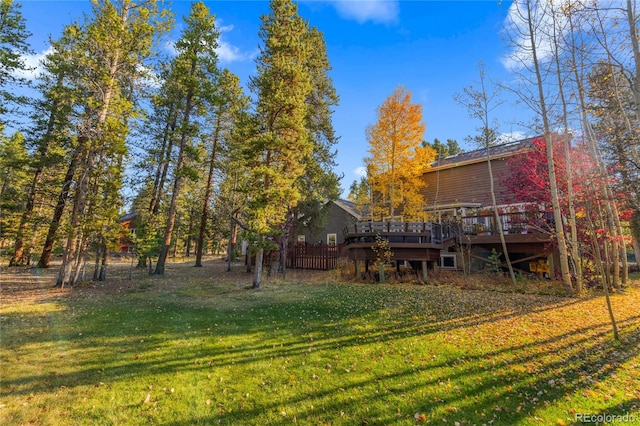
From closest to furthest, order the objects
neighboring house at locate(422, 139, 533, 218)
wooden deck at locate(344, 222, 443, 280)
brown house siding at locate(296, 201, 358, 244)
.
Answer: wooden deck at locate(344, 222, 443, 280)
neighboring house at locate(422, 139, 533, 218)
brown house siding at locate(296, 201, 358, 244)

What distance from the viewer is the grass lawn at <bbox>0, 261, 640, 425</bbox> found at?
11.4 ft

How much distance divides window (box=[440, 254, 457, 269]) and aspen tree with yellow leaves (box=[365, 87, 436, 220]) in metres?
3.63

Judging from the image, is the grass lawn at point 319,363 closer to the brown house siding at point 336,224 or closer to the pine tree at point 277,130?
the pine tree at point 277,130

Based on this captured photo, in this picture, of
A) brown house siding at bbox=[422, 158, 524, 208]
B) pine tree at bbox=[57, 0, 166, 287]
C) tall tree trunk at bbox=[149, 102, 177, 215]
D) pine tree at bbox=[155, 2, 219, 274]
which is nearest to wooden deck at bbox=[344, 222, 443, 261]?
brown house siding at bbox=[422, 158, 524, 208]

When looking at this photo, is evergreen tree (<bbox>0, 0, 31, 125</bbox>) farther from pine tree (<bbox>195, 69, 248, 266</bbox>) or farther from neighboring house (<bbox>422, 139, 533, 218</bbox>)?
neighboring house (<bbox>422, 139, 533, 218</bbox>)

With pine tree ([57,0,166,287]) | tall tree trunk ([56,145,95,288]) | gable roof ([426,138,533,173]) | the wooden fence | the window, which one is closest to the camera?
tall tree trunk ([56,145,95,288])

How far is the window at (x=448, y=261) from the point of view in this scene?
1627 cm

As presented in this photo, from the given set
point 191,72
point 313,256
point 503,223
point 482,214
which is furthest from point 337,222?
point 191,72

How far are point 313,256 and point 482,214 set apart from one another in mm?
10270

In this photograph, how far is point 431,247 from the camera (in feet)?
42.5

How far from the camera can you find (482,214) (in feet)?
46.7

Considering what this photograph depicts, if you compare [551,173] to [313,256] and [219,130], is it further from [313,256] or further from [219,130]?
[219,130]

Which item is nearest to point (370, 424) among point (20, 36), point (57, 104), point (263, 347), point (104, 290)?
point (263, 347)

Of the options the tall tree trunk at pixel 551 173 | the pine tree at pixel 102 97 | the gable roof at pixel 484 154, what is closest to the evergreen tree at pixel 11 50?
the pine tree at pixel 102 97
